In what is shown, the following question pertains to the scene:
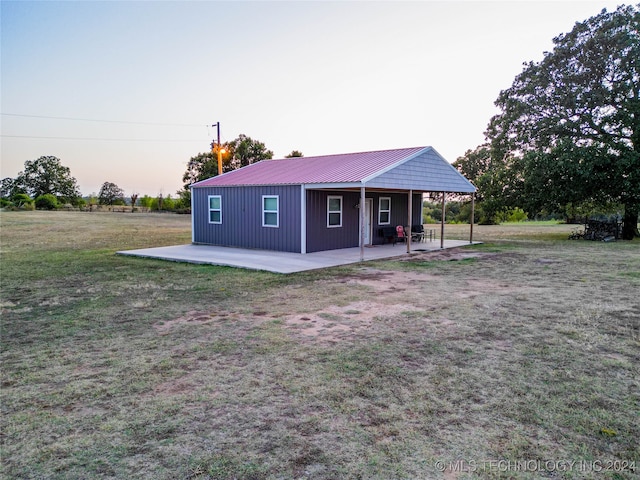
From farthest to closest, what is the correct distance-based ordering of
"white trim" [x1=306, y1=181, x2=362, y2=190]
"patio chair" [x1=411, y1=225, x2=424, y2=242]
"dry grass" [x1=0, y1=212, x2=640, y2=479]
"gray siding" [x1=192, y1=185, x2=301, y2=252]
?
"patio chair" [x1=411, y1=225, x2=424, y2=242] < "gray siding" [x1=192, y1=185, x2=301, y2=252] < "white trim" [x1=306, y1=181, x2=362, y2=190] < "dry grass" [x1=0, y1=212, x2=640, y2=479]

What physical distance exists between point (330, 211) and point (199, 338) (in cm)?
934

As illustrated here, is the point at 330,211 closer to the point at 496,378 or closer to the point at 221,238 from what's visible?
the point at 221,238

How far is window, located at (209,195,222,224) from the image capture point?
49.6ft

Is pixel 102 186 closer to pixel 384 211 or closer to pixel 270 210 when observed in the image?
pixel 270 210

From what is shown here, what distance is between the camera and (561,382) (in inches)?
139

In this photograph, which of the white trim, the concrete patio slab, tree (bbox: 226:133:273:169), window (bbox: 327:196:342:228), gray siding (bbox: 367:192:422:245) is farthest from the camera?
tree (bbox: 226:133:273:169)

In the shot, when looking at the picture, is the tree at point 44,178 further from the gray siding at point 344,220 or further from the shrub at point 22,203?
the gray siding at point 344,220

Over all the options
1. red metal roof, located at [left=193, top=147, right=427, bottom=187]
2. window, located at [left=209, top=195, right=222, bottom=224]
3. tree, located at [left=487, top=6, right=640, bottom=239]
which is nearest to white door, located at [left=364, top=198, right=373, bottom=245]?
red metal roof, located at [left=193, top=147, right=427, bottom=187]

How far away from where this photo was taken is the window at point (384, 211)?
1584cm

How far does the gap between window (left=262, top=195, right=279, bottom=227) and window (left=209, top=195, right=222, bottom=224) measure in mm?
2340

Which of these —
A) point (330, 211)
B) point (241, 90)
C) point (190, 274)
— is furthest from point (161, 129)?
point (190, 274)

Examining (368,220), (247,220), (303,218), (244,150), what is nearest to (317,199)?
(303,218)

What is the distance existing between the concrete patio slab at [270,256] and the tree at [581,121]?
22.1ft

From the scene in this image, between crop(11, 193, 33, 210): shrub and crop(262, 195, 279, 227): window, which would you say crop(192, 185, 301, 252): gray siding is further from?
crop(11, 193, 33, 210): shrub
